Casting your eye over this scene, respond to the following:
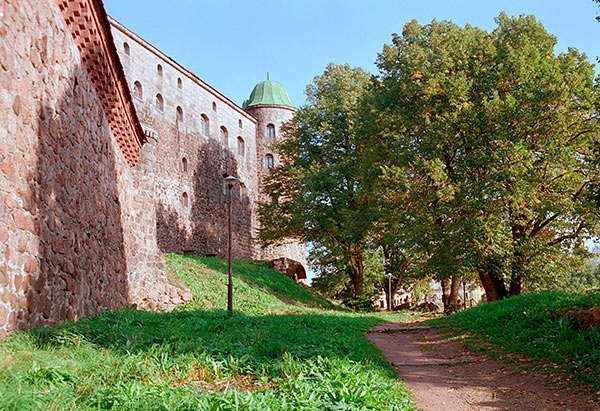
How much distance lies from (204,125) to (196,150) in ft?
7.38

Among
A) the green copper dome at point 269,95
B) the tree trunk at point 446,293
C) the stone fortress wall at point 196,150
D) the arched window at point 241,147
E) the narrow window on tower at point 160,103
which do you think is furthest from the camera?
the green copper dome at point 269,95

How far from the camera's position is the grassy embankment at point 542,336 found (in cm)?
649

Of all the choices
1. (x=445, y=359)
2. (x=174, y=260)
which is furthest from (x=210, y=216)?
(x=445, y=359)

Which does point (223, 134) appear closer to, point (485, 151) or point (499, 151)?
point (485, 151)

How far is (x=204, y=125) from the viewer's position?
106 feet

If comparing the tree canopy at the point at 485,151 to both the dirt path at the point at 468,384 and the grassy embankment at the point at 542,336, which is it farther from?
the dirt path at the point at 468,384

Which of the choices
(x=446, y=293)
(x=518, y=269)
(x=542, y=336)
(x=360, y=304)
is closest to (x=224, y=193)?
(x=360, y=304)

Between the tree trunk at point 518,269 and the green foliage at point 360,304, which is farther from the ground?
the tree trunk at point 518,269

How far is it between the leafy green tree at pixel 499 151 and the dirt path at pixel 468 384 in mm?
5995

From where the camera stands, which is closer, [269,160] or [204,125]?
[204,125]

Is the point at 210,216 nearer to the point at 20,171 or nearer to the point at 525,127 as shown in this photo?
the point at 525,127

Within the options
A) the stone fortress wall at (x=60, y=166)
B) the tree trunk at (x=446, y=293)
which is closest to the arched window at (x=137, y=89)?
the stone fortress wall at (x=60, y=166)

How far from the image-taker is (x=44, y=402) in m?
3.31

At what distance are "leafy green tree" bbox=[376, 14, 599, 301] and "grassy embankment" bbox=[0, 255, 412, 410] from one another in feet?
28.8
